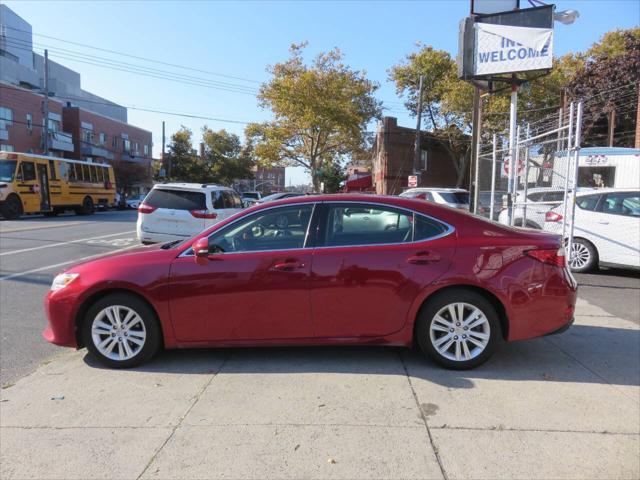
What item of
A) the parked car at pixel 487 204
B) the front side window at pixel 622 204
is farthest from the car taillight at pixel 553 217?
the parked car at pixel 487 204

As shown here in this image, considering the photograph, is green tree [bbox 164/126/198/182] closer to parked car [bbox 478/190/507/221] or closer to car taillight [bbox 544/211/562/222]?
parked car [bbox 478/190/507/221]

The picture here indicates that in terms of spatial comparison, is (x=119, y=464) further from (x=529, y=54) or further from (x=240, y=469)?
(x=529, y=54)

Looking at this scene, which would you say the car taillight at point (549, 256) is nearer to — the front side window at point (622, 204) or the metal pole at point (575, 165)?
the metal pole at point (575, 165)

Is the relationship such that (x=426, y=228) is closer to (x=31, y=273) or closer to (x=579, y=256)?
(x=579, y=256)

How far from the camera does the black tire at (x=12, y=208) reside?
2194 cm

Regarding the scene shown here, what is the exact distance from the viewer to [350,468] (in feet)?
9.37

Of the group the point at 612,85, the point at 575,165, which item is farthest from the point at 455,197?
the point at 612,85

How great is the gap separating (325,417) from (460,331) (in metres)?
1.47

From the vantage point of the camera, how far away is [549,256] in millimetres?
4281

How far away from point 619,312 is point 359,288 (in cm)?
433

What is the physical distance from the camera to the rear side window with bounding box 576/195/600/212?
9125 millimetres

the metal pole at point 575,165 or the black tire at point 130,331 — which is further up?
the metal pole at point 575,165

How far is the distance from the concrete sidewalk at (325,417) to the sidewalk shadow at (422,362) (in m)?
0.02

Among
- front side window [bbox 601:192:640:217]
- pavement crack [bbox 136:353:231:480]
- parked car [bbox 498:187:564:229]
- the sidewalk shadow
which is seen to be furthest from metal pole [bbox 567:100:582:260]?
pavement crack [bbox 136:353:231:480]
